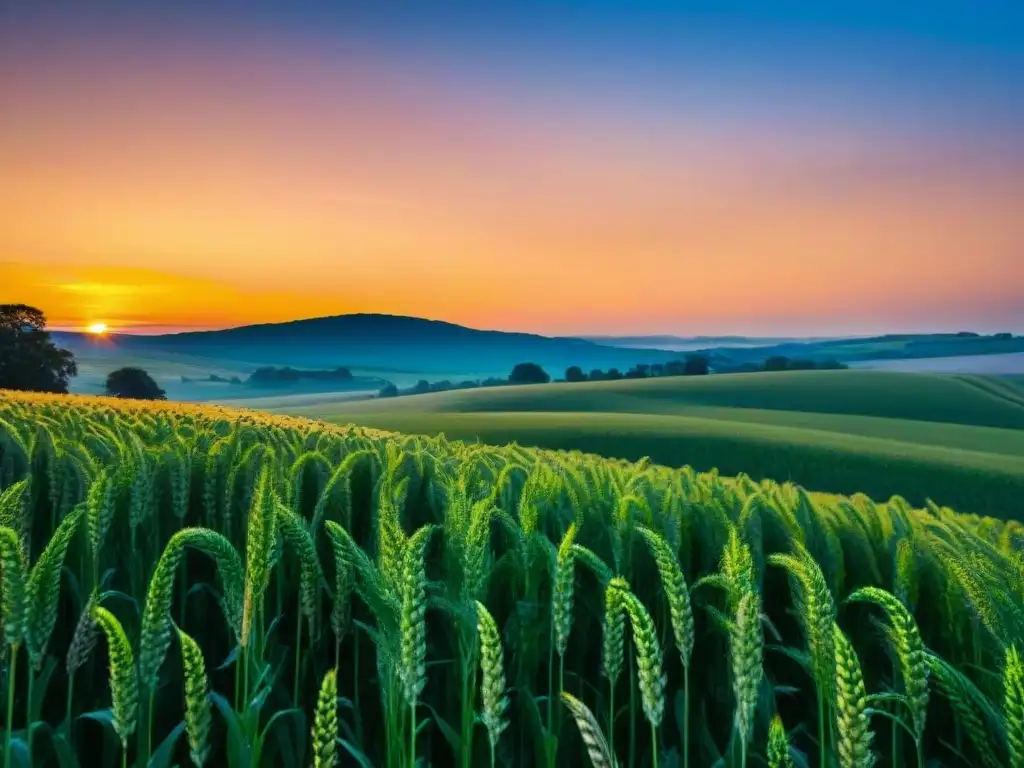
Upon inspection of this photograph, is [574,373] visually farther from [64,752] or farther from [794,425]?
[64,752]

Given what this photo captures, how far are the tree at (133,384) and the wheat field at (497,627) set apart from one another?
87457 mm

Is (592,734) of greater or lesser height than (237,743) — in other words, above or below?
above

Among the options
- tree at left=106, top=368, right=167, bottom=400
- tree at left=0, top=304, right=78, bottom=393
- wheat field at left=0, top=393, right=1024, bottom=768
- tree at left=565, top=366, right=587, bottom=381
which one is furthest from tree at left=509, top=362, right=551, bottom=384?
wheat field at left=0, top=393, right=1024, bottom=768

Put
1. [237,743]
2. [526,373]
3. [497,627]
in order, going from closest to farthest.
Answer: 1. [237,743]
2. [497,627]
3. [526,373]

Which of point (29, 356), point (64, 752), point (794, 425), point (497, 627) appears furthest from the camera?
point (29, 356)

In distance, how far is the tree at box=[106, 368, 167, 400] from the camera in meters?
83.0

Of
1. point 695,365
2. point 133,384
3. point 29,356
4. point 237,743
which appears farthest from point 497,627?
point 695,365

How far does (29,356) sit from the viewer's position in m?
67.2

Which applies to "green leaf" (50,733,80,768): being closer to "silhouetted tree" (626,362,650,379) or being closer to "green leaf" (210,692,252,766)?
"green leaf" (210,692,252,766)

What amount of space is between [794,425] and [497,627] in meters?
52.7

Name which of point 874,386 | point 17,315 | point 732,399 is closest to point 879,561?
point 732,399

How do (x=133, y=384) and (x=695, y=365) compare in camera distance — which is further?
(x=695, y=365)

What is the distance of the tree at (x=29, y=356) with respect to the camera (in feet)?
215

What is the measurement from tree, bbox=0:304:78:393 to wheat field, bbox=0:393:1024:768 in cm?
7142
